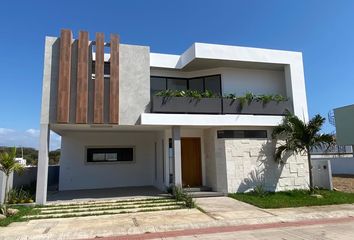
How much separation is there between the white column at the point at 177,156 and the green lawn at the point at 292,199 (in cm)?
253

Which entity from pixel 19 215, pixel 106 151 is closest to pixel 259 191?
pixel 106 151

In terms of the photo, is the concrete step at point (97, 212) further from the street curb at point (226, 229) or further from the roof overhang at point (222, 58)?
the roof overhang at point (222, 58)

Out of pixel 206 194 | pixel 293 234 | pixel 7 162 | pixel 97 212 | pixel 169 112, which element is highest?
pixel 169 112

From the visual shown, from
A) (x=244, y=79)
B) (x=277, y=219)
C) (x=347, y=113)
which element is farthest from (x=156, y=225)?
(x=347, y=113)

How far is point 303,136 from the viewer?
13.0m

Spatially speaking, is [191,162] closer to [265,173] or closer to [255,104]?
[265,173]

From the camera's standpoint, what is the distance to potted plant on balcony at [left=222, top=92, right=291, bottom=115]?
13.7 metres

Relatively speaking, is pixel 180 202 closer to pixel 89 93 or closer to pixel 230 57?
pixel 89 93

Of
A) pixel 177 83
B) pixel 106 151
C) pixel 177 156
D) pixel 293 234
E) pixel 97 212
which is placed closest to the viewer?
pixel 293 234

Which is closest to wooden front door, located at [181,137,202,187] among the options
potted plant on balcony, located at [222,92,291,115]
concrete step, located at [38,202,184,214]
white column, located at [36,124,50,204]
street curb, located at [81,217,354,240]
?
potted plant on balcony, located at [222,92,291,115]

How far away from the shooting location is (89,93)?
12.0 metres

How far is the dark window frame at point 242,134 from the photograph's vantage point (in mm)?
13617

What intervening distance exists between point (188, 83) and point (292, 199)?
770cm

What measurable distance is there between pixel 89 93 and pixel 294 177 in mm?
10310
